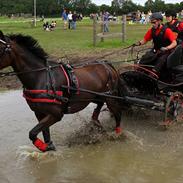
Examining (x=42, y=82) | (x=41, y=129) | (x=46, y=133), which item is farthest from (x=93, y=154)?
(x=42, y=82)

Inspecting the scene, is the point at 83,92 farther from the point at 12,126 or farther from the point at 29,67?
the point at 12,126

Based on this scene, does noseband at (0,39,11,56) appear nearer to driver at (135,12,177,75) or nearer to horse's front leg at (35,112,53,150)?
horse's front leg at (35,112,53,150)

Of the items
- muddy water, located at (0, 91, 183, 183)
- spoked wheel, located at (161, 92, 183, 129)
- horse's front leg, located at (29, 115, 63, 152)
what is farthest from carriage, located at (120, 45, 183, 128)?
horse's front leg, located at (29, 115, 63, 152)

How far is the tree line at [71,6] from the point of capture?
3664 inches

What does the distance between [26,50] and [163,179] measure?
3152 mm

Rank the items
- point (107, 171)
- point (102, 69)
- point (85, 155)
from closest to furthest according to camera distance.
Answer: point (107, 171)
point (85, 155)
point (102, 69)

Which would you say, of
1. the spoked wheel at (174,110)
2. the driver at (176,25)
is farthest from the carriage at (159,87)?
the driver at (176,25)

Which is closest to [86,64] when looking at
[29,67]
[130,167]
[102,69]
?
[102,69]

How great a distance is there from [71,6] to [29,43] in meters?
107

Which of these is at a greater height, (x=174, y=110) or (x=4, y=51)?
(x=4, y=51)

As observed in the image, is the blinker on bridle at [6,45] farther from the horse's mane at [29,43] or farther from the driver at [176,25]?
the driver at [176,25]

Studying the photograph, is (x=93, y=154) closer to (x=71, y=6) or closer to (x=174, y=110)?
(x=174, y=110)

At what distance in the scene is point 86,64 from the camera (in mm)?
8445

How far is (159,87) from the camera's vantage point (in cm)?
955
